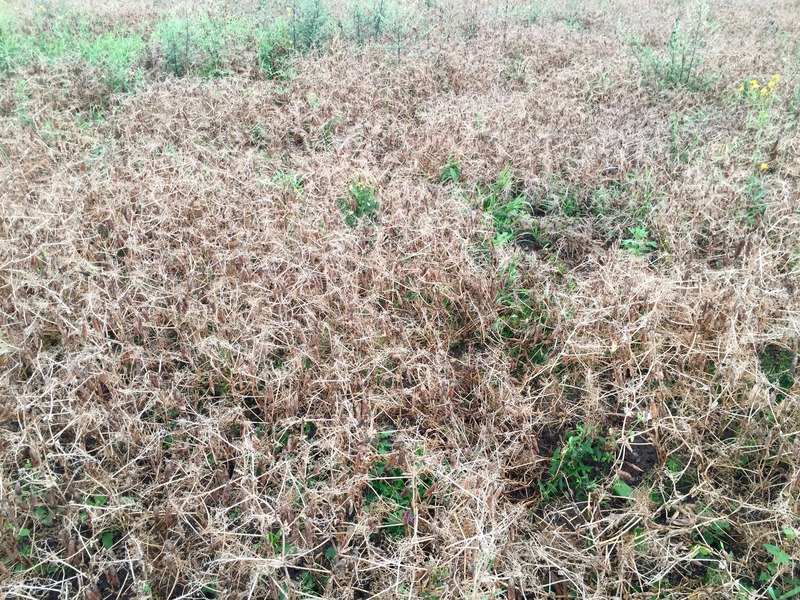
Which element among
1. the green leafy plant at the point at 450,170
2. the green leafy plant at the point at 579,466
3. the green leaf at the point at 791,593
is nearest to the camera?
the green leaf at the point at 791,593

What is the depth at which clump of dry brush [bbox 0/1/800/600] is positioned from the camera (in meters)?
1.89

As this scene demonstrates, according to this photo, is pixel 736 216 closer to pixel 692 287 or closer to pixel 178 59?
pixel 692 287

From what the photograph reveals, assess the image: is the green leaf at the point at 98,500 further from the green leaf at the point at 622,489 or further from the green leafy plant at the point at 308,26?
the green leafy plant at the point at 308,26

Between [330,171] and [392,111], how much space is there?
149 centimetres

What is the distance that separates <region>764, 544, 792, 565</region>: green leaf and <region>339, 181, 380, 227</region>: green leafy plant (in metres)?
2.60

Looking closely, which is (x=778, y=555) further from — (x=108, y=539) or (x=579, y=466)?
(x=108, y=539)

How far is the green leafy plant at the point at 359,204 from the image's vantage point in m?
3.54

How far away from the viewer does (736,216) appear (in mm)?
3332

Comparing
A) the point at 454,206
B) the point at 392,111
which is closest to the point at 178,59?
the point at 392,111

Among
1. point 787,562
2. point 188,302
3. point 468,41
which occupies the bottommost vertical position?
point 787,562

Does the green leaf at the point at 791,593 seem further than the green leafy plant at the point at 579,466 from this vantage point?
No

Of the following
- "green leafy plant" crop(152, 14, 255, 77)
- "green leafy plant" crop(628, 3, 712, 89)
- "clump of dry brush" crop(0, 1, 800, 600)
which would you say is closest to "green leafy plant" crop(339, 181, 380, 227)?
"clump of dry brush" crop(0, 1, 800, 600)

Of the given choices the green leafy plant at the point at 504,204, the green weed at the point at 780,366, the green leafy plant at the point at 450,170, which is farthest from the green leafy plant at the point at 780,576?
the green leafy plant at the point at 450,170

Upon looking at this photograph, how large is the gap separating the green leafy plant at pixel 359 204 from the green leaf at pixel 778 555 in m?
2.60
